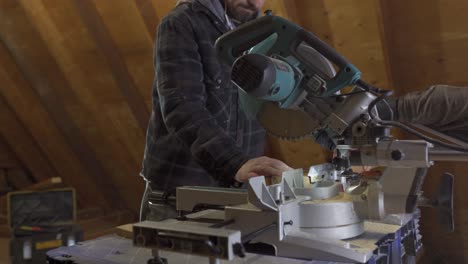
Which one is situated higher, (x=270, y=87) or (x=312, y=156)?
(x=270, y=87)

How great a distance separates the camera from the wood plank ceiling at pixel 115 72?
7.68ft

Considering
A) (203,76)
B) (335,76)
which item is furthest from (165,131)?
(335,76)

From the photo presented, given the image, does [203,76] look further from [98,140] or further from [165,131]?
[98,140]

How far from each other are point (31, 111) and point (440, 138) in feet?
12.2

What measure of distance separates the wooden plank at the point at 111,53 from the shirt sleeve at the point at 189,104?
1.85 m

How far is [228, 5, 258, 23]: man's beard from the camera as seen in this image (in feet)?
5.27

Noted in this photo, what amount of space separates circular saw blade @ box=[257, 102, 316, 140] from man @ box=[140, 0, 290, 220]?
0.41ft

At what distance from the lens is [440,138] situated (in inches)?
43.2

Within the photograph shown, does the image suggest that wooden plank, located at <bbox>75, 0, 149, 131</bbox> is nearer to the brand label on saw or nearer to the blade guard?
the blade guard

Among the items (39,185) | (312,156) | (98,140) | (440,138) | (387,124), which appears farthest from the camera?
(39,185)

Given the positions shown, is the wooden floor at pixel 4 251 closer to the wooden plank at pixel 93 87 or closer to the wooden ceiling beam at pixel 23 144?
the wooden ceiling beam at pixel 23 144

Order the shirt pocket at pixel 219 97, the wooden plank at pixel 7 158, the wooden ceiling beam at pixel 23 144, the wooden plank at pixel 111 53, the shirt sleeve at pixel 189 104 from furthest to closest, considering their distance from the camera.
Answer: the wooden plank at pixel 7 158
the wooden ceiling beam at pixel 23 144
the wooden plank at pixel 111 53
the shirt pocket at pixel 219 97
the shirt sleeve at pixel 189 104

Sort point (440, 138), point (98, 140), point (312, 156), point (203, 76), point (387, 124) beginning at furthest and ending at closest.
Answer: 1. point (98, 140)
2. point (312, 156)
3. point (203, 76)
4. point (440, 138)
5. point (387, 124)

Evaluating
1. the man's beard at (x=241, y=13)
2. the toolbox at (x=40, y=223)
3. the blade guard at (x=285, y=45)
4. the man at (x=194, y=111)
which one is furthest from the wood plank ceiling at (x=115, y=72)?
the blade guard at (x=285, y=45)
